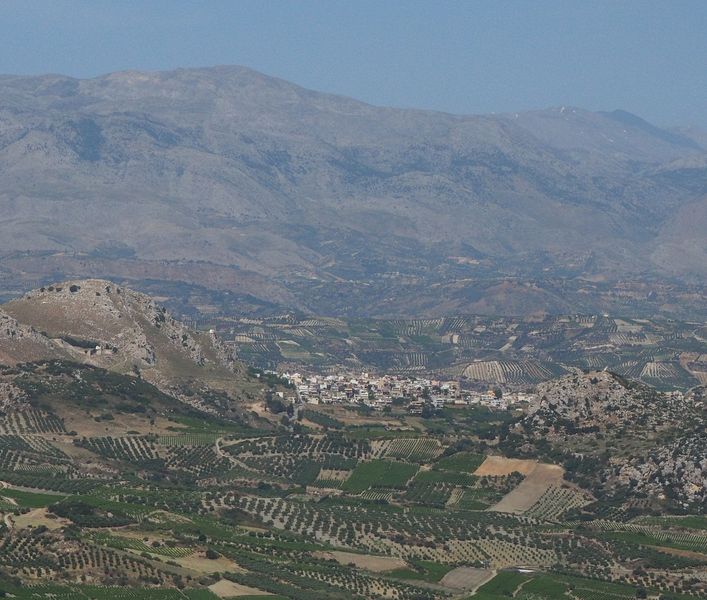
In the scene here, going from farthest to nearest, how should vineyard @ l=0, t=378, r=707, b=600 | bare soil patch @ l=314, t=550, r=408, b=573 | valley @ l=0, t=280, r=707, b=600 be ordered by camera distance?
bare soil patch @ l=314, t=550, r=408, b=573
valley @ l=0, t=280, r=707, b=600
vineyard @ l=0, t=378, r=707, b=600

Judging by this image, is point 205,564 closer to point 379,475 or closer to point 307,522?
point 307,522

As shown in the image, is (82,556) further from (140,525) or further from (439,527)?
(439,527)

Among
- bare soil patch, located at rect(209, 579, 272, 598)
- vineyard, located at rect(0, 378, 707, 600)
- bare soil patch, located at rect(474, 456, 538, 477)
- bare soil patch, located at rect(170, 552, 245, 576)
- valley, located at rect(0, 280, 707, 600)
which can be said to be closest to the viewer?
bare soil patch, located at rect(209, 579, 272, 598)

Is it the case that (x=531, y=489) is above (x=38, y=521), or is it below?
below

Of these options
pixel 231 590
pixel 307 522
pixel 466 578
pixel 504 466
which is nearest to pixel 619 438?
pixel 504 466

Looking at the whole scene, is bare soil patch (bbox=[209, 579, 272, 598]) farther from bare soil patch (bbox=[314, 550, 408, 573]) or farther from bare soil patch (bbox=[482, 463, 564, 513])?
bare soil patch (bbox=[482, 463, 564, 513])

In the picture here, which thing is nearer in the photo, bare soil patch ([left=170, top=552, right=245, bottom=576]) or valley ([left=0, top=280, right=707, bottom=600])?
valley ([left=0, top=280, right=707, bottom=600])

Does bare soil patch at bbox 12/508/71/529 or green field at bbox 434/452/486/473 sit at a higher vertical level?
bare soil patch at bbox 12/508/71/529

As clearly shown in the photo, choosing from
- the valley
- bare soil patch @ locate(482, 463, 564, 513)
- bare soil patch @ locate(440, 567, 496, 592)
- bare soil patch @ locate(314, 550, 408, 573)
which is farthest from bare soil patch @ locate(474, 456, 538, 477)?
bare soil patch @ locate(440, 567, 496, 592)

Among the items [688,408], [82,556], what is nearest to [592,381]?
[688,408]

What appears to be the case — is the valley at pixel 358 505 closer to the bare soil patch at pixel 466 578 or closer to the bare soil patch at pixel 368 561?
the bare soil patch at pixel 466 578

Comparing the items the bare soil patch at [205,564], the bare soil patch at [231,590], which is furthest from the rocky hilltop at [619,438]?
the bare soil patch at [231,590]

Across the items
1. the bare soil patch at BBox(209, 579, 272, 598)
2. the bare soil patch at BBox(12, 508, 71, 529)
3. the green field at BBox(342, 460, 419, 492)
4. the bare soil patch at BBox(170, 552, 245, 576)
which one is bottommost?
the green field at BBox(342, 460, 419, 492)
